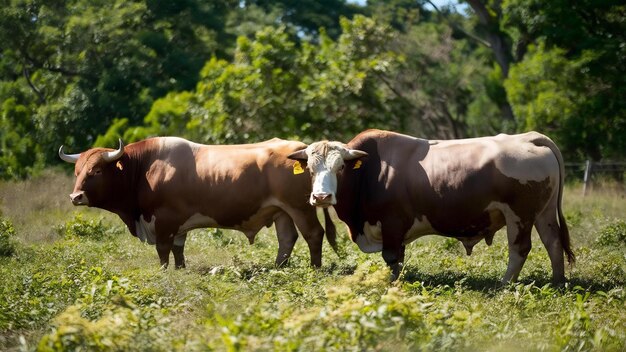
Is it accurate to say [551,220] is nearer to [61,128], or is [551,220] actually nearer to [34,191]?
[34,191]

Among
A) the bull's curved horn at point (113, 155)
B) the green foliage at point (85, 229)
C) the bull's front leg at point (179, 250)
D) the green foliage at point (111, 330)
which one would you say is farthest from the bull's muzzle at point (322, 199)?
the green foliage at point (85, 229)

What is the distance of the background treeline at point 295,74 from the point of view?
867 inches

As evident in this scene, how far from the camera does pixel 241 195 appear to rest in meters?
11.8

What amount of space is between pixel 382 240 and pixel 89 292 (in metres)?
3.59

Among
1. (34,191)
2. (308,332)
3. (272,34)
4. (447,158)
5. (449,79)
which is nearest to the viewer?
(308,332)

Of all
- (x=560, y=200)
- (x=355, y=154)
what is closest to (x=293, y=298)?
(x=355, y=154)

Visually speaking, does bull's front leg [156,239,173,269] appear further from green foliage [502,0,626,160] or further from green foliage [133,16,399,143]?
green foliage [502,0,626,160]

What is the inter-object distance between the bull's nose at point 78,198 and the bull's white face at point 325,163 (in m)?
2.78

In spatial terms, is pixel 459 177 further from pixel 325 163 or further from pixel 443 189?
pixel 325 163

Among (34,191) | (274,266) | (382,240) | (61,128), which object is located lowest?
(61,128)

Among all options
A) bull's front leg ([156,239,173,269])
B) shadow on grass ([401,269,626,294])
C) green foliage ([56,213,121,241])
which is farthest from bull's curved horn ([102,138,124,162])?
shadow on grass ([401,269,626,294])

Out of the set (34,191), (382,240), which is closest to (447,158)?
(382,240)

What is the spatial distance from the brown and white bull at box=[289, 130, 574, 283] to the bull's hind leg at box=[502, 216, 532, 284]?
0.01 metres

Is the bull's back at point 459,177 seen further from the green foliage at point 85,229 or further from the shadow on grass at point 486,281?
the green foliage at point 85,229
